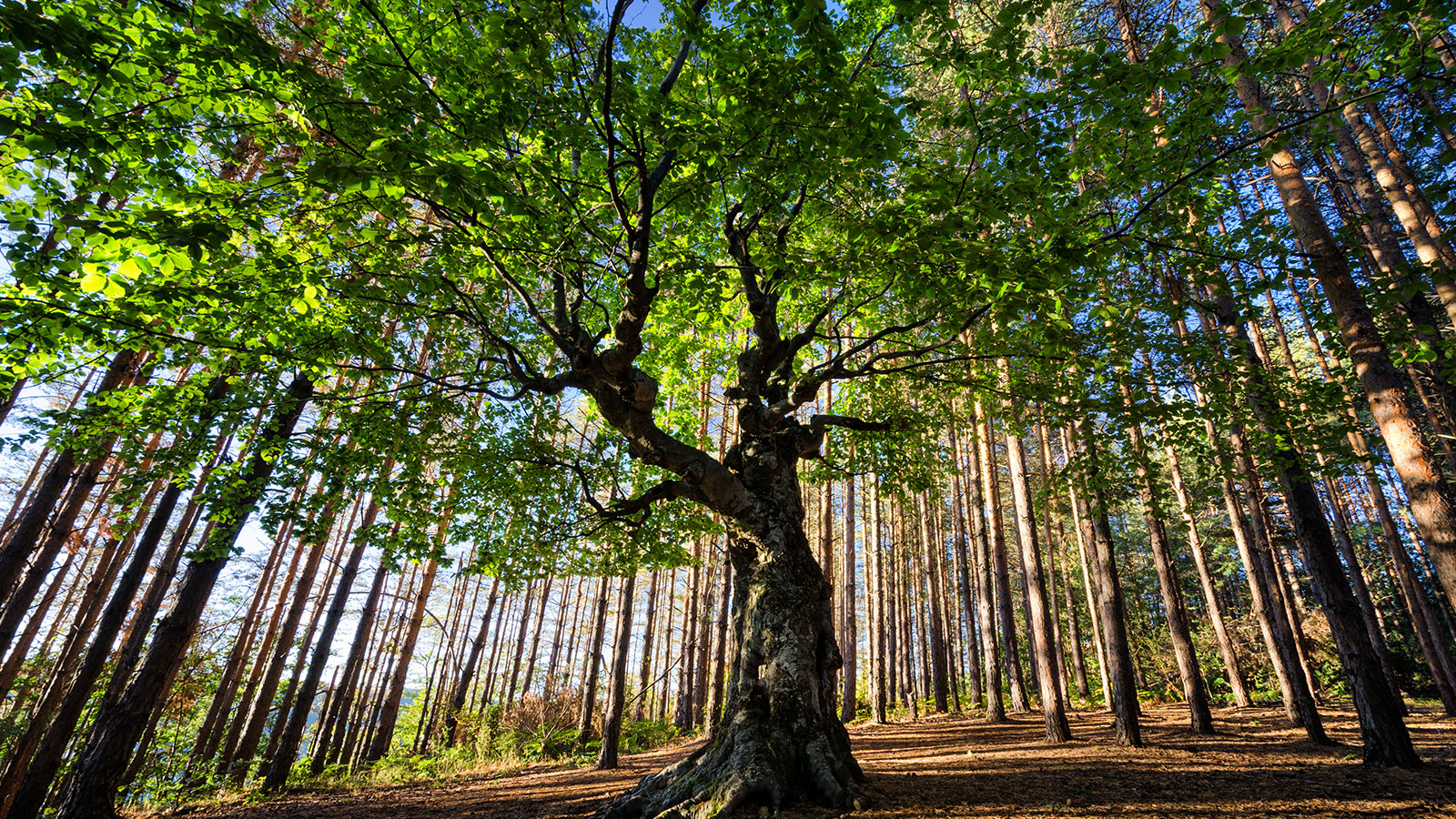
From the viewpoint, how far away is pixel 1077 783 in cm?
595

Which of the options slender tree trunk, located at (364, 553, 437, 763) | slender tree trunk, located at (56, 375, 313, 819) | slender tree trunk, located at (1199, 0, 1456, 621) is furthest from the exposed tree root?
slender tree trunk, located at (364, 553, 437, 763)

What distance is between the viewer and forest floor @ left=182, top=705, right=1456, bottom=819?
485 centimetres

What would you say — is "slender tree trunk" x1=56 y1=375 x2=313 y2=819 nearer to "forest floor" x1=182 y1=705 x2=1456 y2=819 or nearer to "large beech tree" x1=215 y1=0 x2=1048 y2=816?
"forest floor" x1=182 y1=705 x2=1456 y2=819

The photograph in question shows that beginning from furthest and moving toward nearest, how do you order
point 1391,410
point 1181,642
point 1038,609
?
point 1038,609 < point 1181,642 < point 1391,410

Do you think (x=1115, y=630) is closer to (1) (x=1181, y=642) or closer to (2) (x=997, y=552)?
(1) (x=1181, y=642)

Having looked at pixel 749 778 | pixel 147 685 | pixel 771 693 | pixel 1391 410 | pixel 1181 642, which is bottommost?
pixel 749 778

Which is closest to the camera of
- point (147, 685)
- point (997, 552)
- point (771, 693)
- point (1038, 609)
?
point (771, 693)

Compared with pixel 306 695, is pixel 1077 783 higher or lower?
higher

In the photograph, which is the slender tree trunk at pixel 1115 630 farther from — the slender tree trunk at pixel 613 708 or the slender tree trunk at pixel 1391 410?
the slender tree trunk at pixel 613 708

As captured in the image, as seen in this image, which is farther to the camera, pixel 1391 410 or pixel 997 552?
pixel 997 552

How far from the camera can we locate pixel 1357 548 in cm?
2427

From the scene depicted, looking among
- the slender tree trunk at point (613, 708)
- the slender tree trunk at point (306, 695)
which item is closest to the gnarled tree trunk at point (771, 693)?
the slender tree trunk at point (613, 708)

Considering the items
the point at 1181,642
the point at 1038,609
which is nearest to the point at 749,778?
the point at 1038,609

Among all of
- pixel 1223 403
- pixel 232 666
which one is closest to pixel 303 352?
pixel 1223 403
